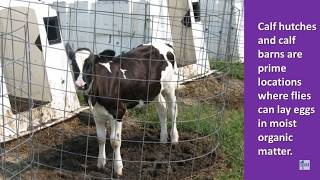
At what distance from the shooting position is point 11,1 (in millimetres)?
6762

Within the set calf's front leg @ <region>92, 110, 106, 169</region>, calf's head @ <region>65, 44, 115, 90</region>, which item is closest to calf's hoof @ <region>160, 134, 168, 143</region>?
calf's front leg @ <region>92, 110, 106, 169</region>

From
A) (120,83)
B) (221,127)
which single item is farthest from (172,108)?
(120,83)

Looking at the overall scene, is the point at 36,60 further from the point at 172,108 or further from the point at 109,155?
the point at 172,108

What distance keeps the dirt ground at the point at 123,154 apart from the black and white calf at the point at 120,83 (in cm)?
19

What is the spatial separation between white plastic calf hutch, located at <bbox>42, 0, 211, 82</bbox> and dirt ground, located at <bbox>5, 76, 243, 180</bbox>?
1.68 meters

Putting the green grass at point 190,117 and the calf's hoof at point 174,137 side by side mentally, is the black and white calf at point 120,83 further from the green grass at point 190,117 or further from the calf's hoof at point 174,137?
the green grass at point 190,117

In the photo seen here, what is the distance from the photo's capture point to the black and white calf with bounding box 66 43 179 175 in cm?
Answer: 504

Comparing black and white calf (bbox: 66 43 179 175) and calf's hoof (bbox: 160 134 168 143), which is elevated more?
black and white calf (bbox: 66 43 179 175)

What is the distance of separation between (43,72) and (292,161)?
338cm

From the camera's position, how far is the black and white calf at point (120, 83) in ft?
16.5

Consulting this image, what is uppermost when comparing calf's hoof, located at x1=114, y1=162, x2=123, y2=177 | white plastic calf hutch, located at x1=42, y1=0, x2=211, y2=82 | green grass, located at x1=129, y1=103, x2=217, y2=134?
white plastic calf hutch, located at x1=42, y1=0, x2=211, y2=82

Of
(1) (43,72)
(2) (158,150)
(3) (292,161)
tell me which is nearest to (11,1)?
(1) (43,72)

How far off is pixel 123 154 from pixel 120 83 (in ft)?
3.08

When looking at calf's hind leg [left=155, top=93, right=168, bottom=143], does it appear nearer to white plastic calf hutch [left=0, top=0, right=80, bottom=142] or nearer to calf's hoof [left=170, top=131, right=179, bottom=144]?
calf's hoof [left=170, top=131, right=179, bottom=144]
